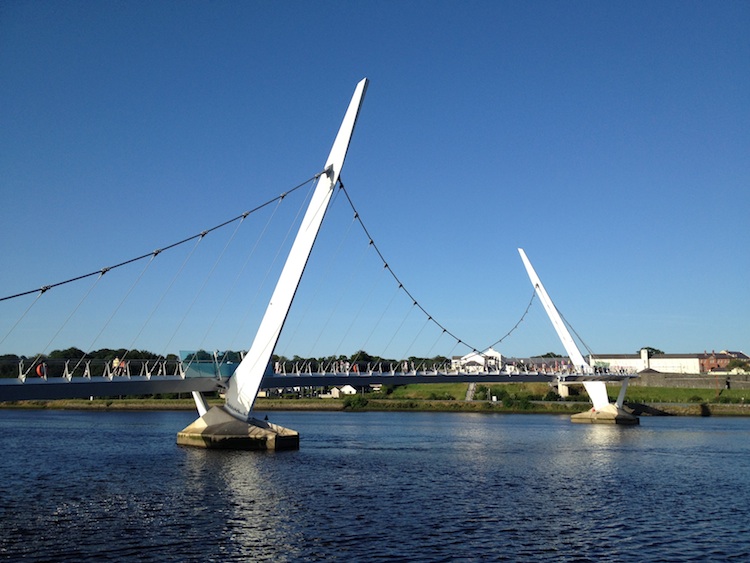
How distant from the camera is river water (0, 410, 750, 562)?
64.5ft

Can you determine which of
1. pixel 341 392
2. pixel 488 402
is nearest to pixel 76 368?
pixel 488 402

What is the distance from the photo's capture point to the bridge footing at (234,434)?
1670 inches

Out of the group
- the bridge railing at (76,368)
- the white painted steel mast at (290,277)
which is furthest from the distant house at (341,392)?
the bridge railing at (76,368)

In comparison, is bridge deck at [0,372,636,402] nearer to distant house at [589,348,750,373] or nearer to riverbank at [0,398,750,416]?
riverbank at [0,398,750,416]

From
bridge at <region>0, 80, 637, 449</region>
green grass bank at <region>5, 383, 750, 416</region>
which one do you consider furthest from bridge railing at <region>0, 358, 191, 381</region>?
green grass bank at <region>5, 383, 750, 416</region>

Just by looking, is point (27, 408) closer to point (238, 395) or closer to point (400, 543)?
point (238, 395)

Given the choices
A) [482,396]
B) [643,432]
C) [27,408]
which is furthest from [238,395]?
[27,408]

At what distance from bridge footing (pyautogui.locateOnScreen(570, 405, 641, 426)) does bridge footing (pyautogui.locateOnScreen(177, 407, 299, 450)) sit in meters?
46.0

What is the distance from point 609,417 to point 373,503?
5958 cm

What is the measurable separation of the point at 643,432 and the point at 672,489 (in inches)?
1468

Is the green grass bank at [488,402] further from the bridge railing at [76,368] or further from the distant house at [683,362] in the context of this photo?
the bridge railing at [76,368]

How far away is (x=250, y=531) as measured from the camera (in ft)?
70.2

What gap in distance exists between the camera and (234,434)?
4234 centimetres

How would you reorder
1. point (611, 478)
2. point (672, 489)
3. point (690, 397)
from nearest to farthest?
point (672, 489) < point (611, 478) < point (690, 397)
